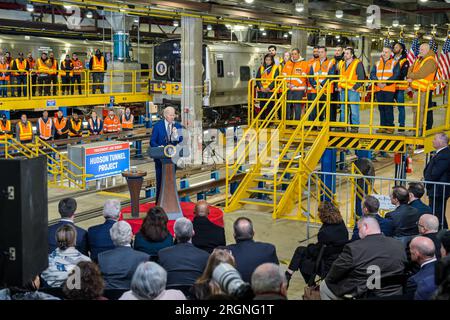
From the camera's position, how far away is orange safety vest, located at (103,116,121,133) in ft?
81.1

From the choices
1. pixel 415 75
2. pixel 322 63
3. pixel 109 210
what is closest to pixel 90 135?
pixel 322 63

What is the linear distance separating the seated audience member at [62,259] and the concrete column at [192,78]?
1491 centimetres

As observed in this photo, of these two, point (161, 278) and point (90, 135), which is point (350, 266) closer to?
point (161, 278)

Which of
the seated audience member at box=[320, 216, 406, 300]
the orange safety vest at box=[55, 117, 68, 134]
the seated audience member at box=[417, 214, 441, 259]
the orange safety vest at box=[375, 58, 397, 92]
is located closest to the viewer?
the seated audience member at box=[320, 216, 406, 300]

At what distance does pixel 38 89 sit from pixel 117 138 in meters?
4.84

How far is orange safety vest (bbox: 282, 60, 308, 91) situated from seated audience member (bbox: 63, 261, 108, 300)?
33.2 ft

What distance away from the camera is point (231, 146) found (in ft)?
82.7

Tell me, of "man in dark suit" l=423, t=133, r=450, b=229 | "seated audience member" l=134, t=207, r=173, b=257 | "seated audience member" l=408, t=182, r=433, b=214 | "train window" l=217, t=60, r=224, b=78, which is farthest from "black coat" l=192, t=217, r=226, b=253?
"train window" l=217, t=60, r=224, b=78

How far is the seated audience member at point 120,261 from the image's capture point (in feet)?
19.4

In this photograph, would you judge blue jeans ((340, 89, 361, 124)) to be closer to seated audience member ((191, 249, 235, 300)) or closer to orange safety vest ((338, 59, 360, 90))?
orange safety vest ((338, 59, 360, 90))

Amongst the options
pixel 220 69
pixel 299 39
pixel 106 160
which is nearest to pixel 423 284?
pixel 106 160

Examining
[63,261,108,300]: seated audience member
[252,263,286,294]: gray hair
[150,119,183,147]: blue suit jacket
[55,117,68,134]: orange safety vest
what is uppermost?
[150,119,183,147]: blue suit jacket

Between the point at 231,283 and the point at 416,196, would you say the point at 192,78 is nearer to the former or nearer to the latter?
the point at 416,196

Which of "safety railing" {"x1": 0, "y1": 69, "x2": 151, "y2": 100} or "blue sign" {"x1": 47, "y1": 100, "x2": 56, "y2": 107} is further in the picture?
"safety railing" {"x1": 0, "y1": 69, "x2": 151, "y2": 100}
